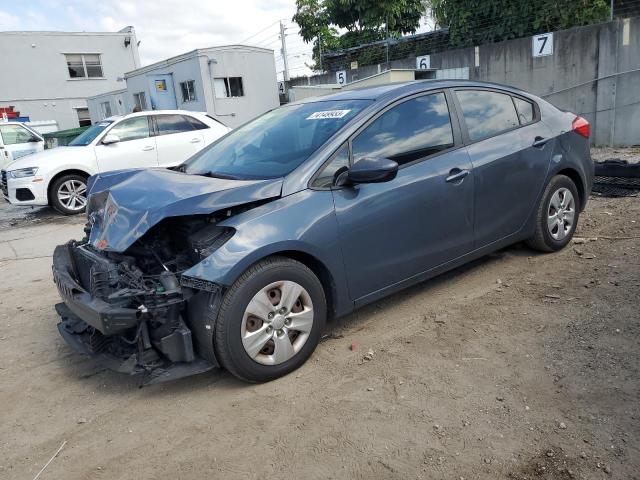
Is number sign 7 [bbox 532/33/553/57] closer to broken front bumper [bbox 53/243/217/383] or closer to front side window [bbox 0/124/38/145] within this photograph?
broken front bumper [bbox 53/243/217/383]

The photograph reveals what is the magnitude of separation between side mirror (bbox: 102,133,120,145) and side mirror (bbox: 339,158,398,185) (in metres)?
7.41

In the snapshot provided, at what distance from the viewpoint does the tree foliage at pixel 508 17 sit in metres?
11.9

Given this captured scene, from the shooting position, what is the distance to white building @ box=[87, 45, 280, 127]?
19.0m

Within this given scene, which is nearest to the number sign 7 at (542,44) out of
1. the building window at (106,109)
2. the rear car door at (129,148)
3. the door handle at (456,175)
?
the rear car door at (129,148)

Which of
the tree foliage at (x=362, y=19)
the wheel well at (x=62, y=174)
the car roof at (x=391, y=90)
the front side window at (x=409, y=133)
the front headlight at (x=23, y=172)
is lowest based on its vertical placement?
the wheel well at (x=62, y=174)

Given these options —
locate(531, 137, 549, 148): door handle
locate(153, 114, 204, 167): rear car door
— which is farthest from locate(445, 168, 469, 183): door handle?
locate(153, 114, 204, 167): rear car door

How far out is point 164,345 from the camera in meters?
2.96

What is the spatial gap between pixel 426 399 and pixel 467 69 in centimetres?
1190

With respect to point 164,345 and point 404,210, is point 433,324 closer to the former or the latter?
point 404,210

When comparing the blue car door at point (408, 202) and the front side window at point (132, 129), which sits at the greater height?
the front side window at point (132, 129)

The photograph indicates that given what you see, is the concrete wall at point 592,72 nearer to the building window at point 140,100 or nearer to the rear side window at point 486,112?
the rear side window at point 486,112

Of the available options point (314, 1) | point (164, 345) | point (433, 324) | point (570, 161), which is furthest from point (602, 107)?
point (314, 1)

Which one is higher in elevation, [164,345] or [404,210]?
[404,210]

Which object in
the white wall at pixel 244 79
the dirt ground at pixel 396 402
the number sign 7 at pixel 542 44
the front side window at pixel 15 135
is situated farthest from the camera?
the white wall at pixel 244 79
